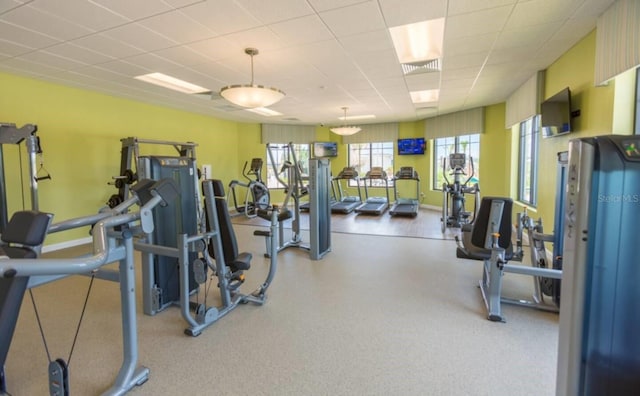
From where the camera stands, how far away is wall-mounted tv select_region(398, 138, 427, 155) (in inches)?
377

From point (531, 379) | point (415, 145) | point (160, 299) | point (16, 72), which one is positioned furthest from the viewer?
point (415, 145)

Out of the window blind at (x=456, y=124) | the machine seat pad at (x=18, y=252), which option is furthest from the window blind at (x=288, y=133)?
the machine seat pad at (x=18, y=252)

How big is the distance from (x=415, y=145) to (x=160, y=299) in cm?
841

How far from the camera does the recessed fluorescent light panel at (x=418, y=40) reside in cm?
328

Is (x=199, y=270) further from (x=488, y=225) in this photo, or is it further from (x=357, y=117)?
(x=357, y=117)

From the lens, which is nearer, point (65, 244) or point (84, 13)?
point (84, 13)

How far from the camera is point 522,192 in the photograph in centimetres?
647

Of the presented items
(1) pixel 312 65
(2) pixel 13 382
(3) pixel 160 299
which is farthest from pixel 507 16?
(2) pixel 13 382

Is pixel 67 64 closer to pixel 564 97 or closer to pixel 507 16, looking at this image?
pixel 507 16

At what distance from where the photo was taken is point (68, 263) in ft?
4.04

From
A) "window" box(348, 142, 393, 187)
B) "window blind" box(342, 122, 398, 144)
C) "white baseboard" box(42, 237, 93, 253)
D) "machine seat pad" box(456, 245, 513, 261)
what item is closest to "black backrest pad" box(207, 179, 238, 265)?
"machine seat pad" box(456, 245, 513, 261)

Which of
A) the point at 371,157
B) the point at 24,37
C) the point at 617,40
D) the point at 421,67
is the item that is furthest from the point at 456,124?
the point at 24,37

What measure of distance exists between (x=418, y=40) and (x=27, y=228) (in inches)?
153

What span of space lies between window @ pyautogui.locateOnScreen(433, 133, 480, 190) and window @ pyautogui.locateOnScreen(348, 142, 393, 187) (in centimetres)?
151
